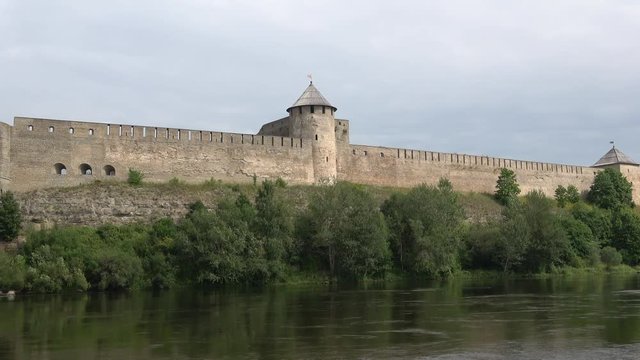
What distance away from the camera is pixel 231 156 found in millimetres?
39469

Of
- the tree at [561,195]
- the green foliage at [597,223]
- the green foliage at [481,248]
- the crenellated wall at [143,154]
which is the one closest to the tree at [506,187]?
the green foliage at [597,223]

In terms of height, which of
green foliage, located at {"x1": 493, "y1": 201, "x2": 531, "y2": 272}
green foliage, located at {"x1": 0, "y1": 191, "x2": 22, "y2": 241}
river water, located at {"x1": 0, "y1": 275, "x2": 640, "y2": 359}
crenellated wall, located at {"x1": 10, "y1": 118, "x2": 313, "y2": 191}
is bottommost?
river water, located at {"x1": 0, "y1": 275, "x2": 640, "y2": 359}

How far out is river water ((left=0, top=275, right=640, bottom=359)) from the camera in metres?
12.9

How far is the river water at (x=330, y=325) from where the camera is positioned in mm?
12859

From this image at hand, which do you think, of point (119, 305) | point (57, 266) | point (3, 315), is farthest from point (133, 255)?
point (3, 315)


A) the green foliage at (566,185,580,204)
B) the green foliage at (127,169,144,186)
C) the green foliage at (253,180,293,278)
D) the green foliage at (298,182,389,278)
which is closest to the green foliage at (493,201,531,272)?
the green foliage at (298,182,389,278)

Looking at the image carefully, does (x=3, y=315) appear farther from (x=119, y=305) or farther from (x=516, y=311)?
(x=516, y=311)

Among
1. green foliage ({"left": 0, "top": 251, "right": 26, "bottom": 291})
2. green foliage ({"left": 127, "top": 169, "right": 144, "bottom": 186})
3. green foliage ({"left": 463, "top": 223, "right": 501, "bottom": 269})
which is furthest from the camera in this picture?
green foliage ({"left": 463, "top": 223, "right": 501, "bottom": 269})

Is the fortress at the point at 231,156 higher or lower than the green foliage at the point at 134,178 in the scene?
higher

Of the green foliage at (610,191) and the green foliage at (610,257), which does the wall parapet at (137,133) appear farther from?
the green foliage at (610,191)

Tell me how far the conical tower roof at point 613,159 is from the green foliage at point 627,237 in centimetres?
1397

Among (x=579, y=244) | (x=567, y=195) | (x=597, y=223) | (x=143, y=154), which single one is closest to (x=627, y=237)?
(x=597, y=223)

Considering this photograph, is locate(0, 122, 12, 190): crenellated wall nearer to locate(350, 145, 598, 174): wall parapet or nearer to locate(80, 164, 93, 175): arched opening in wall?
locate(80, 164, 93, 175): arched opening in wall

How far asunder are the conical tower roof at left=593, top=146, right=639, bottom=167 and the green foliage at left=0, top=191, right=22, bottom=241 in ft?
158
